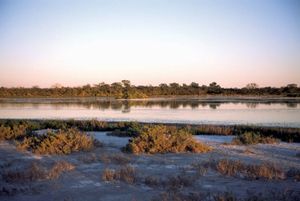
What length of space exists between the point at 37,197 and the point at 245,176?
16.2ft

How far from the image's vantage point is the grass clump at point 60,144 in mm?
13488

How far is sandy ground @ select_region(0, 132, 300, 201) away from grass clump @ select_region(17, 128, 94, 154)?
0.38 m

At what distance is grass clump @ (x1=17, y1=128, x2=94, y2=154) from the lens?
1349 cm

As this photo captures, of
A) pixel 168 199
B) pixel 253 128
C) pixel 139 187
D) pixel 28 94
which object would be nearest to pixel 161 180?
pixel 139 187

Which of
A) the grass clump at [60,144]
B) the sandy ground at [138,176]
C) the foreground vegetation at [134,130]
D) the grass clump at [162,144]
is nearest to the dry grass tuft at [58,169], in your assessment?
the sandy ground at [138,176]

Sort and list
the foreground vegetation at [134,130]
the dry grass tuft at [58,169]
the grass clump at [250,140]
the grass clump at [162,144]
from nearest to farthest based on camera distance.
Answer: the dry grass tuft at [58,169], the grass clump at [162,144], the grass clump at [250,140], the foreground vegetation at [134,130]

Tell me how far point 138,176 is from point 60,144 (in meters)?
5.00

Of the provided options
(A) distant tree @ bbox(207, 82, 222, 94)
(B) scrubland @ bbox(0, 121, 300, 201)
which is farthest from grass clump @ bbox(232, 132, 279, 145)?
(A) distant tree @ bbox(207, 82, 222, 94)

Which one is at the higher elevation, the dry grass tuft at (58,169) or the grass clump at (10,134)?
the grass clump at (10,134)

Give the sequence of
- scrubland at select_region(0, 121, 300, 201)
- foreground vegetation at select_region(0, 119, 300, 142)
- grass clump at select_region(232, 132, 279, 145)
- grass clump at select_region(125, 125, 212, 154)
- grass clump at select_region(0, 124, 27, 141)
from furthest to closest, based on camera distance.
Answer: foreground vegetation at select_region(0, 119, 300, 142), grass clump at select_region(0, 124, 27, 141), grass clump at select_region(232, 132, 279, 145), grass clump at select_region(125, 125, 212, 154), scrubland at select_region(0, 121, 300, 201)

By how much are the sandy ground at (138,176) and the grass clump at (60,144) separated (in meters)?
0.38

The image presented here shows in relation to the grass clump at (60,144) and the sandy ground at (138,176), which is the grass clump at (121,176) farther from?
the grass clump at (60,144)

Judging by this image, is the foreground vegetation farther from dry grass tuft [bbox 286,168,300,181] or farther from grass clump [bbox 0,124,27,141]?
dry grass tuft [bbox 286,168,300,181]

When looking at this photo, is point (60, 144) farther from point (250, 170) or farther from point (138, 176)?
point (250, 170)
